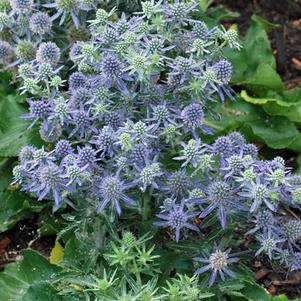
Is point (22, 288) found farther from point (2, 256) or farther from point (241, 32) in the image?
point (241, 32)

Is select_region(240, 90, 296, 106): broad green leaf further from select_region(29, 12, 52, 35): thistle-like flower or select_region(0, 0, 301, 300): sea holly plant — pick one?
select_region(29, 12, 52, 35): thistle-like flower

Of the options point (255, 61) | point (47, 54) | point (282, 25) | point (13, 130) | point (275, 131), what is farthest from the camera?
point (282, 25)

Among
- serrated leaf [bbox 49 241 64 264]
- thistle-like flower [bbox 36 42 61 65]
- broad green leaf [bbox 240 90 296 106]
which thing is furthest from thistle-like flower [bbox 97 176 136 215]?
broad green leaf [bbox 240 90 296 106]

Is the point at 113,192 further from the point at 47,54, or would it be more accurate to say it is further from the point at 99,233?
the point at 47,54

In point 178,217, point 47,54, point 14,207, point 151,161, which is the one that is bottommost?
point 14,207

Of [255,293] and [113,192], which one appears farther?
[255,293]

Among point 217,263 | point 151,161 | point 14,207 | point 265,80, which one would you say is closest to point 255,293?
point 217,263

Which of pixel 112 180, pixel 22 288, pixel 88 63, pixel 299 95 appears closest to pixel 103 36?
pixel 88 63
